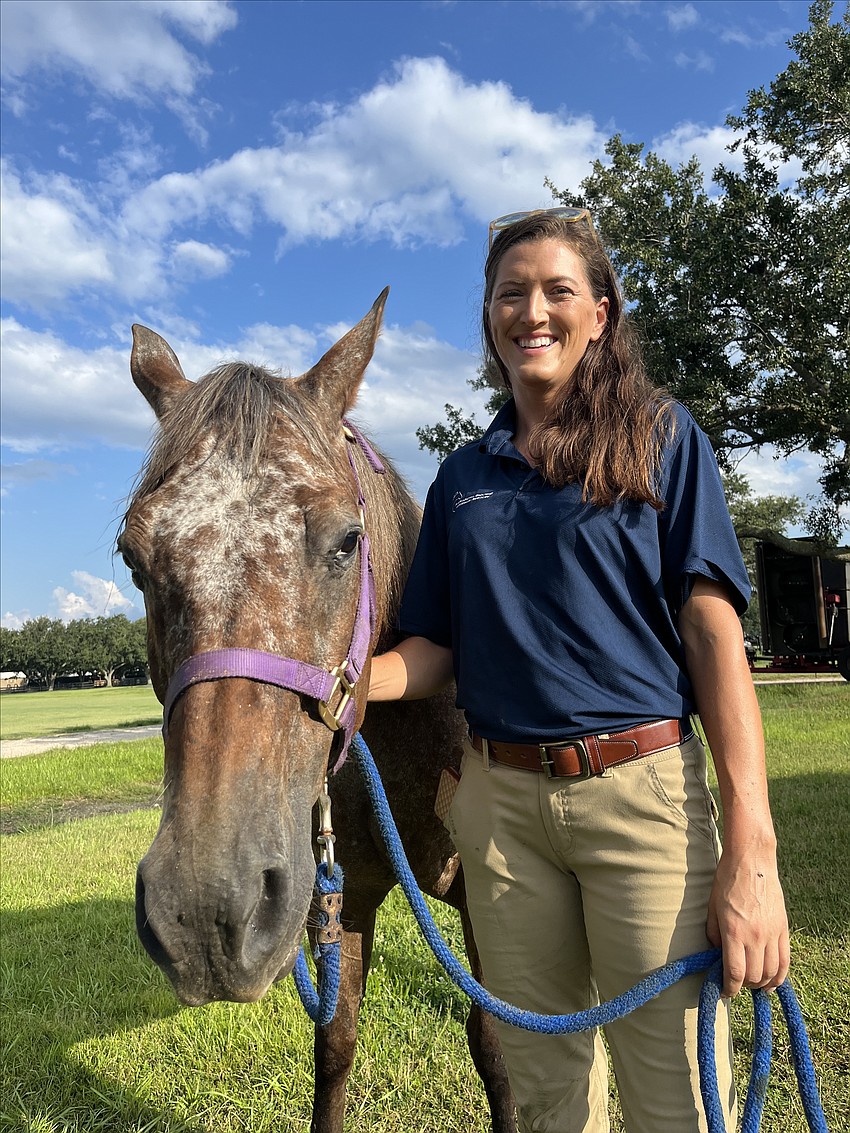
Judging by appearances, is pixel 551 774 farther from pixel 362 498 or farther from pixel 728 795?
pixel 362 498

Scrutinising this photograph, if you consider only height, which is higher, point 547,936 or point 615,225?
point 615,225

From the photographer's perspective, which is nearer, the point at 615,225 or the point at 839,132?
the point at 839,132

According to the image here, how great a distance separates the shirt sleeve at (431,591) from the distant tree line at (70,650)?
74550 mm

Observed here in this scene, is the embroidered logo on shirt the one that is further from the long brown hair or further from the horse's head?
the horse's head

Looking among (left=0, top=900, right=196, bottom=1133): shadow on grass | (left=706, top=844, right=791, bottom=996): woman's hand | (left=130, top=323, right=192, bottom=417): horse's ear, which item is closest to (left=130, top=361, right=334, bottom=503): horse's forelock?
(left=130, top=323, right=192, bottom=417): horse's ear

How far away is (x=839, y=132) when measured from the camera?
13.6 m

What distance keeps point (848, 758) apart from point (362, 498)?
30.3 feet

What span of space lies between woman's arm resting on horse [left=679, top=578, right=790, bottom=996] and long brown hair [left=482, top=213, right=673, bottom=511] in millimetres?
292

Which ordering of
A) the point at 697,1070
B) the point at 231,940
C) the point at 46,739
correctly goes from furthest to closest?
the point at 46,739 < the point at 697,1070 < the point at 231,940

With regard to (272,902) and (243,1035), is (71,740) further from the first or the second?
(272,902)

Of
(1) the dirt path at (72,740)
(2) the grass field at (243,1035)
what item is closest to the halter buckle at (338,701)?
(2) the grass field at (243,1035)

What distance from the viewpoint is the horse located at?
1.27 meters

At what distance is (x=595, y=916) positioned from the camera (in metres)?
1.63

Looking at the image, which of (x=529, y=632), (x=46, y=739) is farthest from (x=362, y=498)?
(x=46, y=739)
